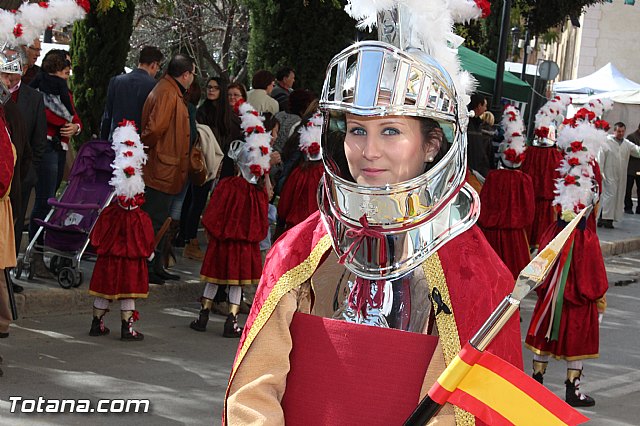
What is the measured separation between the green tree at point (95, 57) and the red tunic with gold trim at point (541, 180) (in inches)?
241

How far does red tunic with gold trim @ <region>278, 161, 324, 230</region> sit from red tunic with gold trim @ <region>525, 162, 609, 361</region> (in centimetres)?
255

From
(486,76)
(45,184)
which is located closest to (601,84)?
(486,76)

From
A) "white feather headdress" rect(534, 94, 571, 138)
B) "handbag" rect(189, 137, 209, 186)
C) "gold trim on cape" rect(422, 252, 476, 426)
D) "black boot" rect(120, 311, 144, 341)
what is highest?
"white feather headdress" rect(534, 94, 571, 138)

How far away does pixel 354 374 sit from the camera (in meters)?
3.02

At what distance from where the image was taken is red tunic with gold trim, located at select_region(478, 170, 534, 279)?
998 cm

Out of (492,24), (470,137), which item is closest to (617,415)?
(470,137)

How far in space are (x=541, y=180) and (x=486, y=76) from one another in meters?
4.58

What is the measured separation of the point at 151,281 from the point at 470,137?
3313 millimetres

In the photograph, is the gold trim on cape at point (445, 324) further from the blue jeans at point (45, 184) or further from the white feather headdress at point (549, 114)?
the white feather headdress at point (549, 114)

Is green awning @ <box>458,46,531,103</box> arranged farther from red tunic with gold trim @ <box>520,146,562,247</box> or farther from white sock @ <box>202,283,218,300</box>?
white sock @ <box>202,283,218,300</box>

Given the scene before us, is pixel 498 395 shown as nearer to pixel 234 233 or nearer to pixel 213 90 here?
pixel 234 233

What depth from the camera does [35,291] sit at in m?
8.58

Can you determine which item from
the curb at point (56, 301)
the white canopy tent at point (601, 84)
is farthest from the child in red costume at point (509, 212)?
the white canopy tent at point (601, 84)

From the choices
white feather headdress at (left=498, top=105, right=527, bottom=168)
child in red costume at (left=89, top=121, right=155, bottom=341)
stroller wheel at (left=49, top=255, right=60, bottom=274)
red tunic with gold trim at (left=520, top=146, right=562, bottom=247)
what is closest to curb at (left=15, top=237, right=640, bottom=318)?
stroller wheel at (left=49, top=255, right=60, bottom=274)
